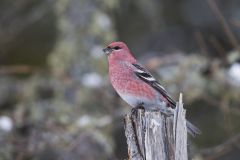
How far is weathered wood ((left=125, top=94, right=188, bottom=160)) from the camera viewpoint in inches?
205

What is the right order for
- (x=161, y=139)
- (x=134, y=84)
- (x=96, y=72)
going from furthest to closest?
(x=96, y=72), (x=134, y=84), (x=161, y=139)

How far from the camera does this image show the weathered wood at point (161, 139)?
520cm

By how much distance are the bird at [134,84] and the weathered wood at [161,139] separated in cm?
131

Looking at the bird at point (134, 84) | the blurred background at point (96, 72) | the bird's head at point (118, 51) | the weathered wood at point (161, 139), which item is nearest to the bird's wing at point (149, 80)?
the bird at point (134, 84)

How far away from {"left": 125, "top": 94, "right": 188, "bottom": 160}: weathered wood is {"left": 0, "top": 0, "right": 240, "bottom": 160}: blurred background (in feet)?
6.51

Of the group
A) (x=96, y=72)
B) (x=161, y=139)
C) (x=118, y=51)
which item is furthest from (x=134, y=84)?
(x=96, y=72)

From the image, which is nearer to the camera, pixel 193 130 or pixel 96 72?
pixel 193 130

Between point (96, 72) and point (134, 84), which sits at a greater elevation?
point (96, 72)

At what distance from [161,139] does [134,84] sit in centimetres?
181

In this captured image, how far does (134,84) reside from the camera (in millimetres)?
7000

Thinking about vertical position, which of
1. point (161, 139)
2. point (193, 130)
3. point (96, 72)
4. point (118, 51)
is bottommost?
point (161, 139)

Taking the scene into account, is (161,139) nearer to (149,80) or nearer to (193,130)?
(193,130)

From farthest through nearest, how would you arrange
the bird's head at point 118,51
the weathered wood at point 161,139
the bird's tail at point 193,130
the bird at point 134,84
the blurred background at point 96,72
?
the blurred background at point 96,72
the bird's head at point 118,51
the bird at point 134,84
the bird's tail at point 193,130
the weathered wood at point 161,139

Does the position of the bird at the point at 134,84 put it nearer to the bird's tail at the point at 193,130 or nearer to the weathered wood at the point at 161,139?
the bird's tail at the point at 193,130
